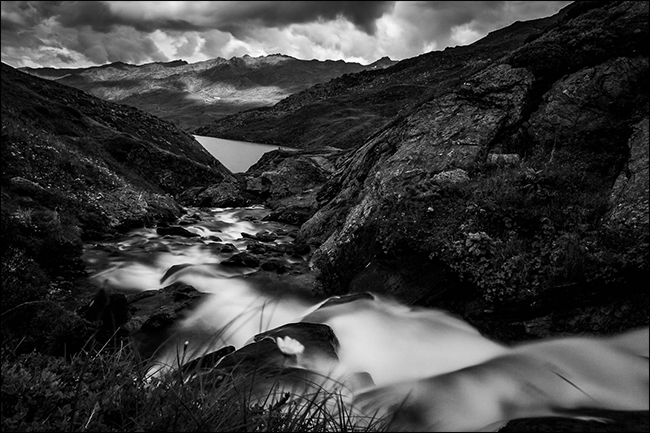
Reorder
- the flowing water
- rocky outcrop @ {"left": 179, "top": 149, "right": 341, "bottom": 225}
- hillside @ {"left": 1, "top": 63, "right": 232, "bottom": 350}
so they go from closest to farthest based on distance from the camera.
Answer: the flowing water < hillside @ {"left": 1, "top": 63, "right": 232, "bottom": 350} < rocky outcrop @ {"left": 179, "top": 149, "right": 341, "bottom": 225}

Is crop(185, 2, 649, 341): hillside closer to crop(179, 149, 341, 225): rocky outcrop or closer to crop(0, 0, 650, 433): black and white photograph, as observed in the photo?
crop(0, 0, 650, 433): black and white photograph

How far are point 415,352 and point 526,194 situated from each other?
14.7ft

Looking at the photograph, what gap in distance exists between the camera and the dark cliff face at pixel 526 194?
738cm

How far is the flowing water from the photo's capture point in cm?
582

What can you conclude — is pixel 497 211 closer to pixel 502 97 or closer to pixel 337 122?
pixel 502 97

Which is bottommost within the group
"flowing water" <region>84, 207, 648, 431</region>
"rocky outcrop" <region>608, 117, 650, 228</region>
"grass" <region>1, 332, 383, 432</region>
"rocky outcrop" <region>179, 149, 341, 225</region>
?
"flowing water" <region>84, 207, 648, 431</region>

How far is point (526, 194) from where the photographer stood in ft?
30.0

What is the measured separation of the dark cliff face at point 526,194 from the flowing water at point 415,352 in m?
0.51

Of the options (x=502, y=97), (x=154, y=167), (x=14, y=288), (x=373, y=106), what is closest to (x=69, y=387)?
(x=14, y=288)

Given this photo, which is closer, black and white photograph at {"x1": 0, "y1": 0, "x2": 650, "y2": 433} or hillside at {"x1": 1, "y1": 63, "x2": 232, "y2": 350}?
black and white photograph at {"x1": 0, "y1": 0, "x2": 650, "y2": 433}

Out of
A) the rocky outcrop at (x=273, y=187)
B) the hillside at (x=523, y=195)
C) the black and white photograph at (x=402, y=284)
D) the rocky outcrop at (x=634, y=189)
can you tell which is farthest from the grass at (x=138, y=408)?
the rocky outcrop at (x=273, y=187)

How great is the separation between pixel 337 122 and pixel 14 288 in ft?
372

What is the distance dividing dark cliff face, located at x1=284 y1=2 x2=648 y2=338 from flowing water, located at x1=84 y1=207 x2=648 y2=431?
0.51 m

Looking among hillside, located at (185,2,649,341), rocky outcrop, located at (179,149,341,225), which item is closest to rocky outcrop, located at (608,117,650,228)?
hillside, located at (185,2,649,341)
